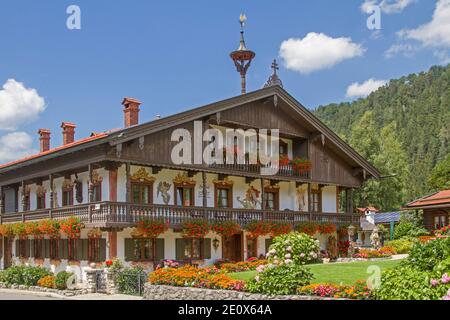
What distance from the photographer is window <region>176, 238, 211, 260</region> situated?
29.2 metres

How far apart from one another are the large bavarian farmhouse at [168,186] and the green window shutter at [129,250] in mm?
50

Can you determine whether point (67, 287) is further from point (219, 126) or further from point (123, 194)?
point (219, 126)

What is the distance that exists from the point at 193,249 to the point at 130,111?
7.83 meters

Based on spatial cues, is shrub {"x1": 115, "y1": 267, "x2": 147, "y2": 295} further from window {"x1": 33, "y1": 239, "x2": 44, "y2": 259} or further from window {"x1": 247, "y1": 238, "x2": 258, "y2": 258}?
window {"x1": 247, "y1": 238, "x2": 258, "y2": 258}

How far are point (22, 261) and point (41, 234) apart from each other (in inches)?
167

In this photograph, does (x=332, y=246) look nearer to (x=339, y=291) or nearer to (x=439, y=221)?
(x=439, y=221)

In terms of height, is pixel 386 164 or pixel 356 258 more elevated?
pixel 386 164

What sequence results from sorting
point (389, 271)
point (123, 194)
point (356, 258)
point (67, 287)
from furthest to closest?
point (356, 258), point (123, 194), point (67, 287), point (389, 271)

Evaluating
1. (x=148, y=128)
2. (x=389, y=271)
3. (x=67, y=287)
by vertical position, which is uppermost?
(x=148, y=128)

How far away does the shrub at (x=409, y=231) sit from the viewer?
44.6 metres

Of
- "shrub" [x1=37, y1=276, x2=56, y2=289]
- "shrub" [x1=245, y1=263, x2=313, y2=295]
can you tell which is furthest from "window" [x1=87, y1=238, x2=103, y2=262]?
"shrub" [x1=245, y1=263, x2=313, y2=295]

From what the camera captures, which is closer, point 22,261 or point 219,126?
point 219,126
